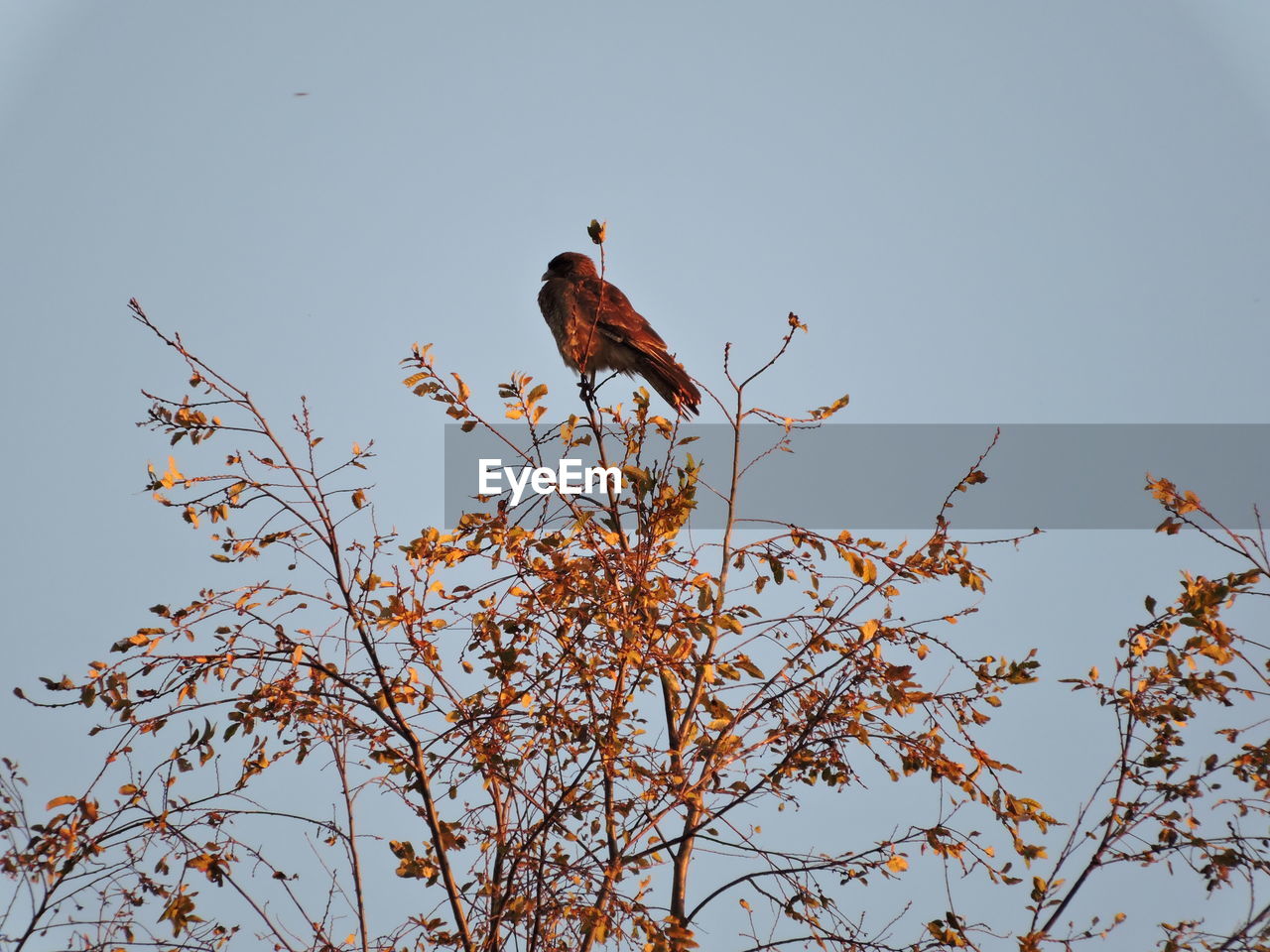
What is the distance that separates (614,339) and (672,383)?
1.43 ft

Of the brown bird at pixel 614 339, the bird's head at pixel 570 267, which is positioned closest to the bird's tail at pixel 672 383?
the brown bird at pixel 614 339

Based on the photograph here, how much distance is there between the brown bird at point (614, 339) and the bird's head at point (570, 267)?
25cm

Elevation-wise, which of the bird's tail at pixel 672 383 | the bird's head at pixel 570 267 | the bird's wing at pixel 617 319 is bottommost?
the bird's tail at pixel 672 383

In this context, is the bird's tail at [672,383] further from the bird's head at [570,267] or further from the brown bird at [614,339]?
the bird's head at [570,267]

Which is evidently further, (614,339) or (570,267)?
(570,267)

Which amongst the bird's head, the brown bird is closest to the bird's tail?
the brown bird

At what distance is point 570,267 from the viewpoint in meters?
8.03

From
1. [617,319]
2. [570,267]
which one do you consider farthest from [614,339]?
[570,267]

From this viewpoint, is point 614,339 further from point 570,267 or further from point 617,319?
point 570,267

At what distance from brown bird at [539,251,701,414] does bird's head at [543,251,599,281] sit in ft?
0.83

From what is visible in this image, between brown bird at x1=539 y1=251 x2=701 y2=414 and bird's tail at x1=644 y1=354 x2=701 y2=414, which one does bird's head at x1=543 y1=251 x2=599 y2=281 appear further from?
bird's tail at x1=644 y1=354 x2=701 y2=414

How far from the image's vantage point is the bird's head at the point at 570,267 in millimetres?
7921

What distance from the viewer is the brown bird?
6395 millimetres

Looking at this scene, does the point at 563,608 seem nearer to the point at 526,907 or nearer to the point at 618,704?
the point at 618,704
